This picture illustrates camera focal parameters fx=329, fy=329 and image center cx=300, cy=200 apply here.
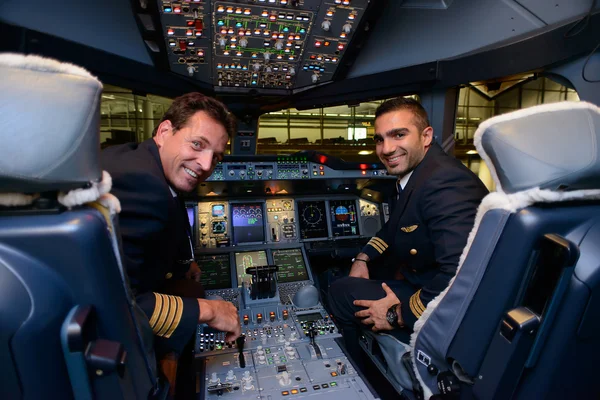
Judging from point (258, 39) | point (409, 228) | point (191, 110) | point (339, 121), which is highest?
point (339, 121)

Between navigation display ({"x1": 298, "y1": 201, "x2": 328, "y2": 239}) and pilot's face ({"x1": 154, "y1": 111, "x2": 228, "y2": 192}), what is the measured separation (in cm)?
150

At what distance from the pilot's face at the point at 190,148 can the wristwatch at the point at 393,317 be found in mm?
986

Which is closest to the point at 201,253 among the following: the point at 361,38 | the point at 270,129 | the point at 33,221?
the point at 361,38

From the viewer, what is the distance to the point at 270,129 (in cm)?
1314

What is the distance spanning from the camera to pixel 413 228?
5.03 feet

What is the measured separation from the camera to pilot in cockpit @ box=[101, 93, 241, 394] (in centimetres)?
101

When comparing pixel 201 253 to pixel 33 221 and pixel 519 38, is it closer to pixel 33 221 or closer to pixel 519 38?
pixel 33 221

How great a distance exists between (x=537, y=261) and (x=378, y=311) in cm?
89

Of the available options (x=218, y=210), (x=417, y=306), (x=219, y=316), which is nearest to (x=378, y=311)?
(x=417, y=306)

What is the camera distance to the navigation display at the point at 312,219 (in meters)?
2.79

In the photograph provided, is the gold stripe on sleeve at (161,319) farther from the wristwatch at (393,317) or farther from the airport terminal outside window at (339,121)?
the airport terminal outside window at (339,121)

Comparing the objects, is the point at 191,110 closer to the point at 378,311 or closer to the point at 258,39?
the point at 258,39

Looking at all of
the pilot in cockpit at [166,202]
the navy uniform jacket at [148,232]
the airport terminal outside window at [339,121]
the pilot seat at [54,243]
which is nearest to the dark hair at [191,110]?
the pilot in cockpit at [166,202]

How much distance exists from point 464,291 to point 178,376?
1556 millimetres
